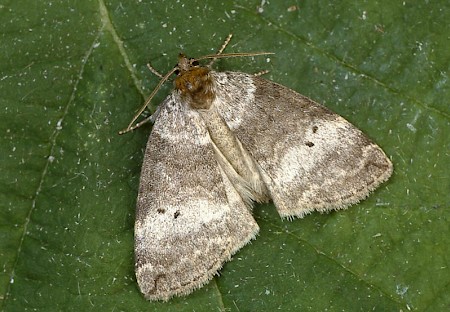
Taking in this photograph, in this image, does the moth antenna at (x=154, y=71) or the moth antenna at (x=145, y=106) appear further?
the moth antenna at (x=154, y=71)

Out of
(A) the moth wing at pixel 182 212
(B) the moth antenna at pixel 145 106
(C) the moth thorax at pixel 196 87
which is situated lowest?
(A) the moth wing at pixel 182 212

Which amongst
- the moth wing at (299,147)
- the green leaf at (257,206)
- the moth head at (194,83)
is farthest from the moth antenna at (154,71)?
the moth wing at (299,147)

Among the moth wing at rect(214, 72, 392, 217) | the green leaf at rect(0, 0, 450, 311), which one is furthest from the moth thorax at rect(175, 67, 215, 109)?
the green leaf at rect(0, 0, 450, 311)

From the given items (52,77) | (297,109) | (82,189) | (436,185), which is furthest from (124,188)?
(436,185)

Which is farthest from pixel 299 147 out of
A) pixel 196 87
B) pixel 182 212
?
pixel 182 212

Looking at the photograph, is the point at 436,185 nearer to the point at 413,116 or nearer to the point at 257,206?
the point at 413,116

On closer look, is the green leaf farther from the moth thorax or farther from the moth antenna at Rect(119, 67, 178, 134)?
the moth thorax

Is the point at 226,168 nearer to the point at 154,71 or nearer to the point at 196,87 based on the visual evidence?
the point at 196,87

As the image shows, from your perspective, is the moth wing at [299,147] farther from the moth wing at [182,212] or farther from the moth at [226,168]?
the moth wing at [182,212]
